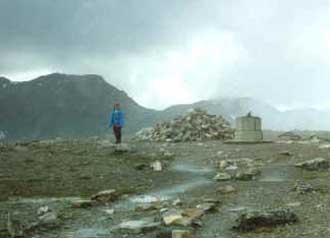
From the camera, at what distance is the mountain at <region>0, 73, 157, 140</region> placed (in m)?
147

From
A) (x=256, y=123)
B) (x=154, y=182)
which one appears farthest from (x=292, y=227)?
(x=256, y=123)

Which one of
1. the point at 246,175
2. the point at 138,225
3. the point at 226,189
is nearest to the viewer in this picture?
the point at 138,225

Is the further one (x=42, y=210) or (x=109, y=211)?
(x=42, y=210)

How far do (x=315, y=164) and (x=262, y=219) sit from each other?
1038 centimetres

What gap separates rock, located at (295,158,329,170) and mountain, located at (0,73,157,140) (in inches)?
4457

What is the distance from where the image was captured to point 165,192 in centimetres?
1905

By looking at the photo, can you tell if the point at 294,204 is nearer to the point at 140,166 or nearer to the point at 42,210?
the point at 42,210

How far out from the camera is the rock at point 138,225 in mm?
13289

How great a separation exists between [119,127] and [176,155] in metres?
5.21

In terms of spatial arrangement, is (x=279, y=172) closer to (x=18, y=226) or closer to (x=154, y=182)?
(x=154, y=182)

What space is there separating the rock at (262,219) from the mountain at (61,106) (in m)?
123

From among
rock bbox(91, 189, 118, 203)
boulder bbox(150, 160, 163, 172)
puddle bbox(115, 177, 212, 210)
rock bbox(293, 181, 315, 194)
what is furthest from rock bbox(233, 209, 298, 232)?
boulder bbox(150, 160, 163, 172)

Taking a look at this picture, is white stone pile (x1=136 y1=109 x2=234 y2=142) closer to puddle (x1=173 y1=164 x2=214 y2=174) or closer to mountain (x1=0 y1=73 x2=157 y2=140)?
puddle (x1=173 y1=164 x2=214 y2=174)

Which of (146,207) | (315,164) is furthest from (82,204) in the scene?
(315,164)
